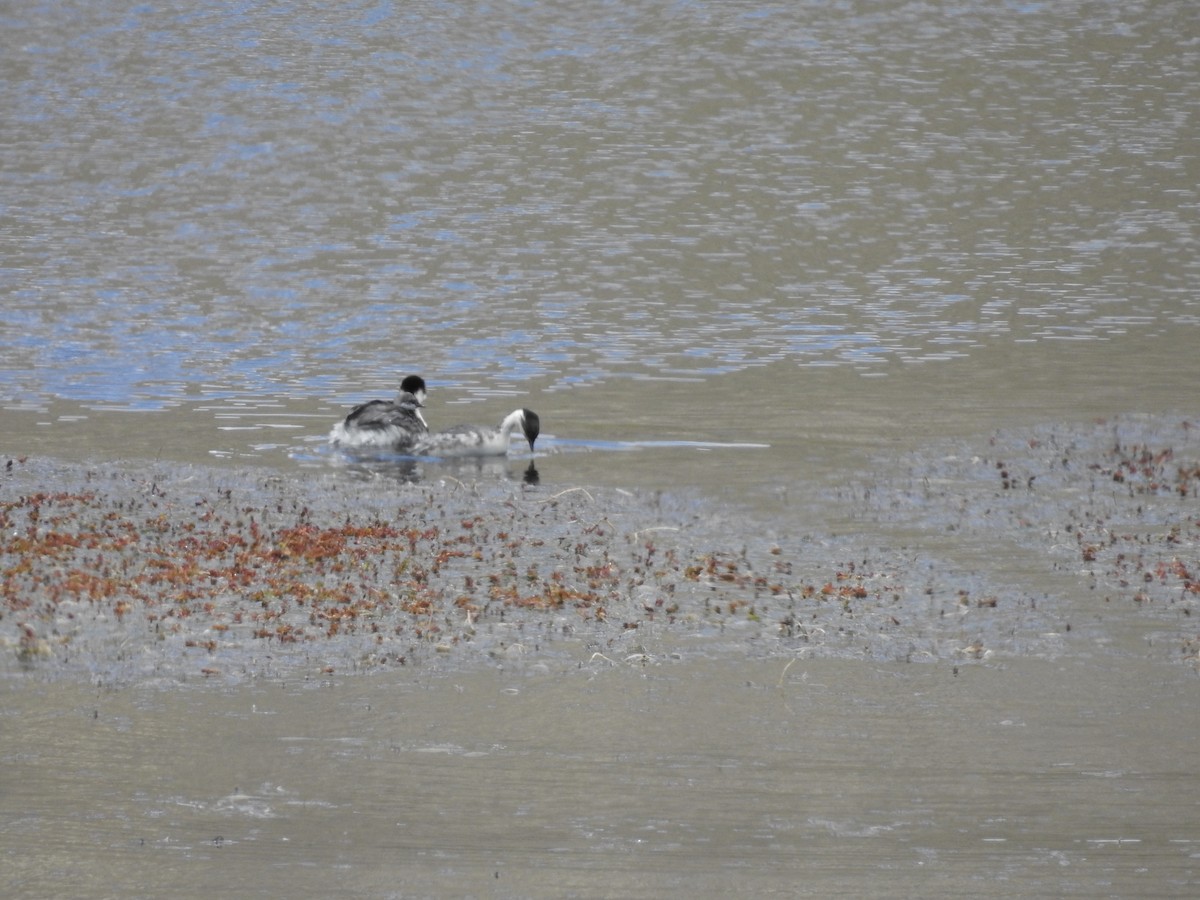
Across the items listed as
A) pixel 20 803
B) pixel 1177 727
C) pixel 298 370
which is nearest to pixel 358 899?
pixel 20 803

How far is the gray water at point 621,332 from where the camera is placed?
1054 cm

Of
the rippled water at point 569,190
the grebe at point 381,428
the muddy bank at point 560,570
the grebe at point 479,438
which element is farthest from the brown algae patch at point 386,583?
the rippled water at point 569,190

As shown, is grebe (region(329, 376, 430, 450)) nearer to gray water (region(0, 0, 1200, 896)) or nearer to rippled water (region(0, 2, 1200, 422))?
gray water (region(0, 0, 1200, 896))

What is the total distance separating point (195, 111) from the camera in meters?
60.7

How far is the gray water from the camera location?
10.5m

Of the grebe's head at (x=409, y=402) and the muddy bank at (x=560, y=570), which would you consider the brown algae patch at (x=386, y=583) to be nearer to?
the muddy bank at (x=560, y=570)

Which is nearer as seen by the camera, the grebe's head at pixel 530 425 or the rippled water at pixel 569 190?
the grebe's head at pixel 530 425

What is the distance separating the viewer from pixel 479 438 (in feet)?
74.1

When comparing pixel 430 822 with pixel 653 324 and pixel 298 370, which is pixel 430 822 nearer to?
pixel 298 370

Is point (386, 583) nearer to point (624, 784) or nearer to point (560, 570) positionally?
point (560, 570)

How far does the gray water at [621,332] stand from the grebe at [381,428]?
835 mm

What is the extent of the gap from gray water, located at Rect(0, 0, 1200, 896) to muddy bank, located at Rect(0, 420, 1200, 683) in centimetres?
53

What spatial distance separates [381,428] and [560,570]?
22.2 feet

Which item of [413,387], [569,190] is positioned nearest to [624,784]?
[413,387]
